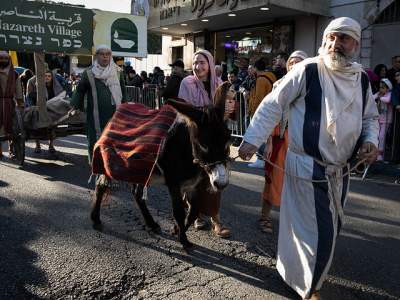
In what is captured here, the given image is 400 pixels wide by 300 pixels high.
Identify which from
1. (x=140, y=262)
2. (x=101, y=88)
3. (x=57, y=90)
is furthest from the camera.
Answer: (x=57, y=90)

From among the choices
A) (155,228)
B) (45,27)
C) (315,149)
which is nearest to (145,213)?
(155,228)

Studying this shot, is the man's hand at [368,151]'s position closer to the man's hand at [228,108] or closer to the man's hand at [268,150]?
the man's hand at [228,108]

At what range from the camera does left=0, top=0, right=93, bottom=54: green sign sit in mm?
7017

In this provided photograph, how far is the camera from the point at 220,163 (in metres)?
3.38

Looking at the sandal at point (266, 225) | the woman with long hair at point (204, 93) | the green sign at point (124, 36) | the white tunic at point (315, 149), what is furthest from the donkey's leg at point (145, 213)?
the green sign at point (124, 36)

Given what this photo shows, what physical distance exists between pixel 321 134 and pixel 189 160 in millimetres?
1293

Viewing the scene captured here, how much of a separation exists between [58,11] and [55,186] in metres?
3.23

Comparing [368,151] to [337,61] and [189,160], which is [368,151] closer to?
[337,61]

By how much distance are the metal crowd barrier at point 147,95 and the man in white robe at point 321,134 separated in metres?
9.60

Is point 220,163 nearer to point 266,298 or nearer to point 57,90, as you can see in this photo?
point 266,298

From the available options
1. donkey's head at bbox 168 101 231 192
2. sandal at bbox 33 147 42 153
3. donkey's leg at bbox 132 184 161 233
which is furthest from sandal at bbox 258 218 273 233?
sandal at bbox 33 147 42 153

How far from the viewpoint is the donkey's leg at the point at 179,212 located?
3.87 meters

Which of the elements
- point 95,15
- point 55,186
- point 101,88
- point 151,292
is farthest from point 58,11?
point 151,292

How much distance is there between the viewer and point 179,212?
3.89 m
